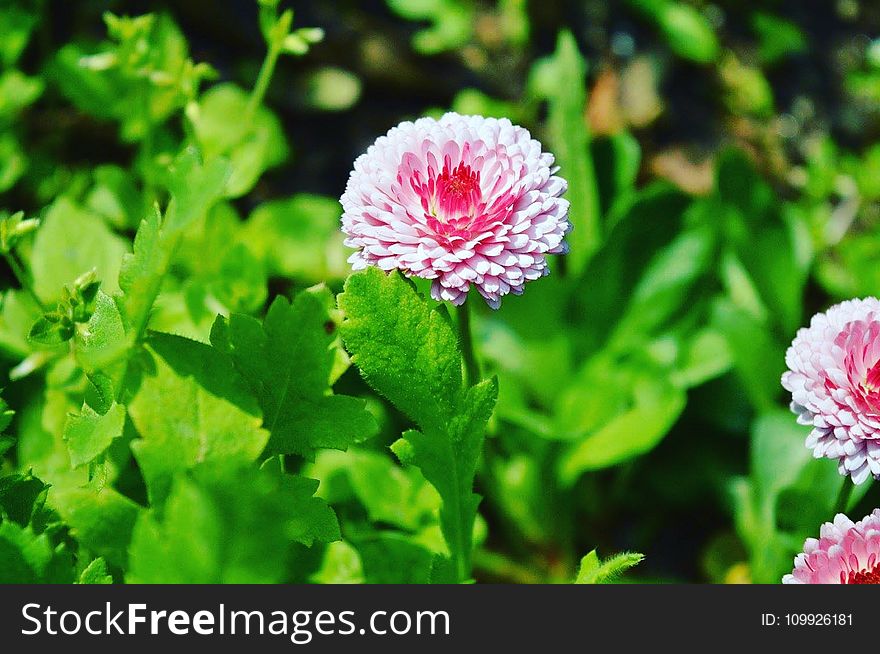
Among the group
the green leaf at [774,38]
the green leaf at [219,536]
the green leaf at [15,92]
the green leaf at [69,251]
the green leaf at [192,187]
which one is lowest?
the green leaf at [219,536]

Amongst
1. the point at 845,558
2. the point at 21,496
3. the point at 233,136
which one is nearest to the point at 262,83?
the point at 233,136

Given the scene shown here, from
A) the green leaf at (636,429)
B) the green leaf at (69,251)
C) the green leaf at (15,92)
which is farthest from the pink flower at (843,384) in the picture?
the green leaf at (15,92)

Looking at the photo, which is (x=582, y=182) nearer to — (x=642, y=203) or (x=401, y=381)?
(x=642, y=203)

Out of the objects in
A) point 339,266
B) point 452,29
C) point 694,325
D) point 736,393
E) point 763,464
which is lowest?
point 763,464

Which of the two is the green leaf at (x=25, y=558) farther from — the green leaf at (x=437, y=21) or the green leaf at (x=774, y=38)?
the green leaf at (x=774, y=38)

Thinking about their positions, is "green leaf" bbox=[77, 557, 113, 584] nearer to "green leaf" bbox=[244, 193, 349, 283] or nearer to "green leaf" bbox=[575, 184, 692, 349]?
"green leaf" bbox=[244, 193, 349, 283]

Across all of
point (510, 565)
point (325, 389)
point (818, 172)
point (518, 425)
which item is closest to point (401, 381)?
point (325, 389)
